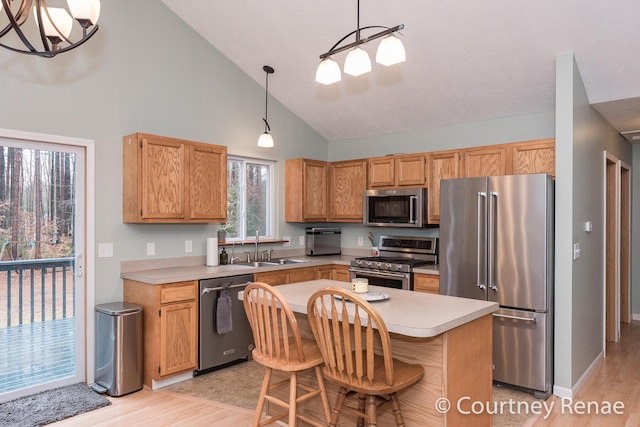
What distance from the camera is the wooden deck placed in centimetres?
332

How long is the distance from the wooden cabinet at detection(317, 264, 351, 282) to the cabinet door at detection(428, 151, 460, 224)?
1117 mm

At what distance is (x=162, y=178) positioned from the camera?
387cm

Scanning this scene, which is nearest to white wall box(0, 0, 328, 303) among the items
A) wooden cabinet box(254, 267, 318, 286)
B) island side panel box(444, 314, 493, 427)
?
wooden cabinet box(254, 267, 318, 286)

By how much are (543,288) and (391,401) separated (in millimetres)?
1844

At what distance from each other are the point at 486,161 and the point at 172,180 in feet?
9.91

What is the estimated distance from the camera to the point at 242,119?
494cm

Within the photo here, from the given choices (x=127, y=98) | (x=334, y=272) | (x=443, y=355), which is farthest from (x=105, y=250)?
(x=443, y=355)

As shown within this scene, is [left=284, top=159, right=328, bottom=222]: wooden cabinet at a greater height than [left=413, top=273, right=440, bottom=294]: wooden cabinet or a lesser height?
greater

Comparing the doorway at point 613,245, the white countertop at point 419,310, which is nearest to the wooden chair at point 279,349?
the white countertop at point 419,310

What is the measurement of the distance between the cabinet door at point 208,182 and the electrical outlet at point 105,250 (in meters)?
0.74

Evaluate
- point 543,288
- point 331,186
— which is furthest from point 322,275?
point 543,288

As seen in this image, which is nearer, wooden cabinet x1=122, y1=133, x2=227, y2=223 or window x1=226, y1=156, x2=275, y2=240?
wooden cabinet x1=122, y1=133, x2=227, y2=223

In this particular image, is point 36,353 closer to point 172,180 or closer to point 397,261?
point 172,180

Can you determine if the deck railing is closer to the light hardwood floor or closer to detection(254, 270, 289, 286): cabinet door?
the light hardwood floor
